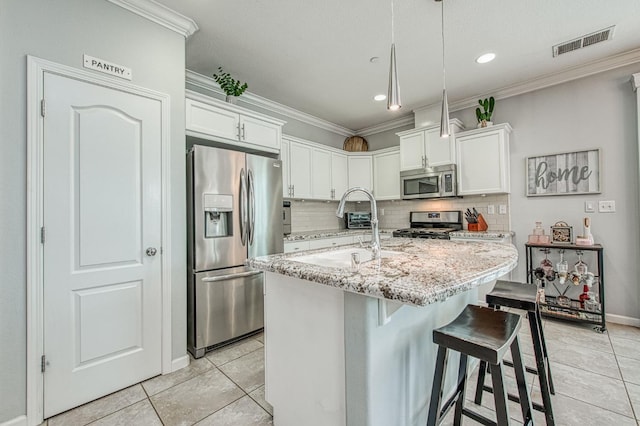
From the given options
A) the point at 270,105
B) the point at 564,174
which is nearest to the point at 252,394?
the point at 270,105

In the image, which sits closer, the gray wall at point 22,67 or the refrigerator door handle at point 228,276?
the gray wall at point 22,67

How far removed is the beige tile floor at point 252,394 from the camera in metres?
1.60

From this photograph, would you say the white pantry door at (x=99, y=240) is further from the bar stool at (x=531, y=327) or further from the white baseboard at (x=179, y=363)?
the bar stool at (x=531, y=327)

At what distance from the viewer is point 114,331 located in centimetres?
188

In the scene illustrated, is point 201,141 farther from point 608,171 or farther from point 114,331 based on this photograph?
point 608,171

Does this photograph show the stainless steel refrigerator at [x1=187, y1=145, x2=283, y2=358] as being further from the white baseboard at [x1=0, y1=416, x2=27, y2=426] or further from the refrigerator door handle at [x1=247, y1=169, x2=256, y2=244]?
the white baseboard at [x1=0, y1=416, x2=27, y2=426]

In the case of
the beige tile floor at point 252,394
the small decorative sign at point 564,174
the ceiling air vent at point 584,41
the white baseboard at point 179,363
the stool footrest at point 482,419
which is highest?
the ceiling air vent at point 584,41

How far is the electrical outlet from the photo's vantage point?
2.87 meters

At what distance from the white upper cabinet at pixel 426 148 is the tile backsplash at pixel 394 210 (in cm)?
63

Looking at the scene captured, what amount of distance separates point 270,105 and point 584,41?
3.35m

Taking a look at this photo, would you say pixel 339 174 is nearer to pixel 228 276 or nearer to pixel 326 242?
pixel 326 242

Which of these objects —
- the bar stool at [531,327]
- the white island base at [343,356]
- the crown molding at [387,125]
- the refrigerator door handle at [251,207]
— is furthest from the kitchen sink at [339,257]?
the crown molding at [387,125]

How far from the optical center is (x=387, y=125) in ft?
15.6

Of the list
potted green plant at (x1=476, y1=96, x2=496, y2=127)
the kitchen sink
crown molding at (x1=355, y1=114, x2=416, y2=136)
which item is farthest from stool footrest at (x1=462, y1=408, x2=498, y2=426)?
crown molding at (x1=355, y1=114, x2=416, y2=136)
